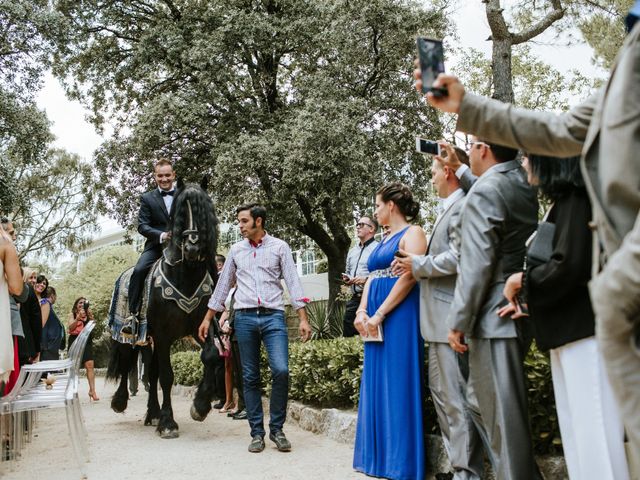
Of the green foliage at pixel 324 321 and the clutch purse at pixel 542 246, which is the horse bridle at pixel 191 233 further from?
the green foliage at pixel 324 321

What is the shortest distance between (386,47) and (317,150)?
4.14 meters

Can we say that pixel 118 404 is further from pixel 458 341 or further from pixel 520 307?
pixel 520 307

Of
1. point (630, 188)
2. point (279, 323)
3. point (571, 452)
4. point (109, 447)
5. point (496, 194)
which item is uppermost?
point (496, 194)

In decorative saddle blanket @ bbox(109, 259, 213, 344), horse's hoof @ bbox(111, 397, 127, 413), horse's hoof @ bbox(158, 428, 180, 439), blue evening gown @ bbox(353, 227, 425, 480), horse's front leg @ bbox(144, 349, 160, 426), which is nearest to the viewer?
blue evening gown @ bbox(353, 227, 425, 480)

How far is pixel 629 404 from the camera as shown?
1422 millimetres

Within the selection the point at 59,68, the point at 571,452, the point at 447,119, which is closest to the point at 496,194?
the point at 571,452

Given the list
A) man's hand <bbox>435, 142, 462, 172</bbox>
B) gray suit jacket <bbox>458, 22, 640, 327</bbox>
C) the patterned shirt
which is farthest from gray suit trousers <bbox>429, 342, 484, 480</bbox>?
the patterned shirt

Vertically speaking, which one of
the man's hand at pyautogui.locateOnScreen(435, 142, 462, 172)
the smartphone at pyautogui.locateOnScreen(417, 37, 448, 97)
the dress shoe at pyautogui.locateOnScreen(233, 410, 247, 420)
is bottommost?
the dress shoe at pyautogui.locateOnScreen(233, 410, 247, 420)

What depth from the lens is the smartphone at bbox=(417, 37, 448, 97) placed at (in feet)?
6.93

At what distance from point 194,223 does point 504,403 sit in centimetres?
458

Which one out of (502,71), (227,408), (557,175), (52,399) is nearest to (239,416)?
(227,408)

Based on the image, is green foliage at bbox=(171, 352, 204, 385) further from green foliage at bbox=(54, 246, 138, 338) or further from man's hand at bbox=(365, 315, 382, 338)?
green foliage at bbox=(54, 246, 138, 338)

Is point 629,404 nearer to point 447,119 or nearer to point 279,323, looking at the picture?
point 279,323

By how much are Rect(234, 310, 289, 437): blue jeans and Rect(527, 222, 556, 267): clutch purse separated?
3725 mm
